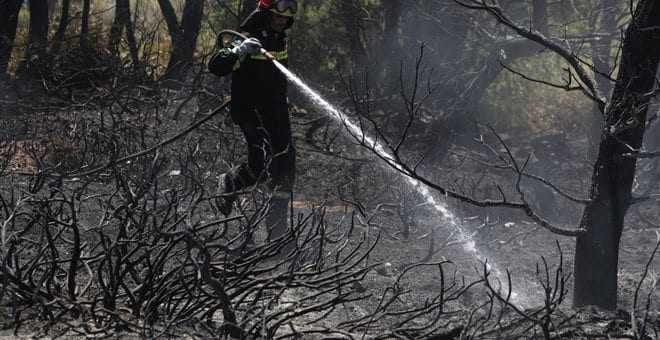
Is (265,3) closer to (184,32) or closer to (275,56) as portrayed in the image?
(275,56)

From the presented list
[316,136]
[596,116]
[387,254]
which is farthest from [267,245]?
[596,116]

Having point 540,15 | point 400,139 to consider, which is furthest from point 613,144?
point 540,15

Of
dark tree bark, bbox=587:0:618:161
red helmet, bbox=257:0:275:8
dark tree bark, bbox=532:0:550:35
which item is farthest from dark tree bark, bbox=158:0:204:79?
red helmet, bbox=257:0:275:8

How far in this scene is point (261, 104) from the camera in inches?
251

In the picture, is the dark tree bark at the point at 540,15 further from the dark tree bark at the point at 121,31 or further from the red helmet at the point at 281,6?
the red helmet at the point at 281,6

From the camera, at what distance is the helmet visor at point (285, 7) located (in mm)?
6089

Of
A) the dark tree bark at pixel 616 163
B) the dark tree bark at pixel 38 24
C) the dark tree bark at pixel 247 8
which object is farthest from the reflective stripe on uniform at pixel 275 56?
the dark tree bark at pixel 38 24

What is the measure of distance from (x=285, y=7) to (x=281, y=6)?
0.09 ft

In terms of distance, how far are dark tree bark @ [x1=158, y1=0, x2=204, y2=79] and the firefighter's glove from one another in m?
5.49

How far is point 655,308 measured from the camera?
6254 millimetres

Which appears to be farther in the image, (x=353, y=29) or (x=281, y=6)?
(x=353, y=29)

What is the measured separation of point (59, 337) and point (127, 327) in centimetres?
26

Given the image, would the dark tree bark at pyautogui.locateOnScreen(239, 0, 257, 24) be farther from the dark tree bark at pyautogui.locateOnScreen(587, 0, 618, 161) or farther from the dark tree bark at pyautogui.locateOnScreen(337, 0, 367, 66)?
the dark tree bark at pyautogui.locateOnScreen(587, 0, 618, 161)

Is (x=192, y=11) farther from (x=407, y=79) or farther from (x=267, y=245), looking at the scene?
(x=267, y=245)
